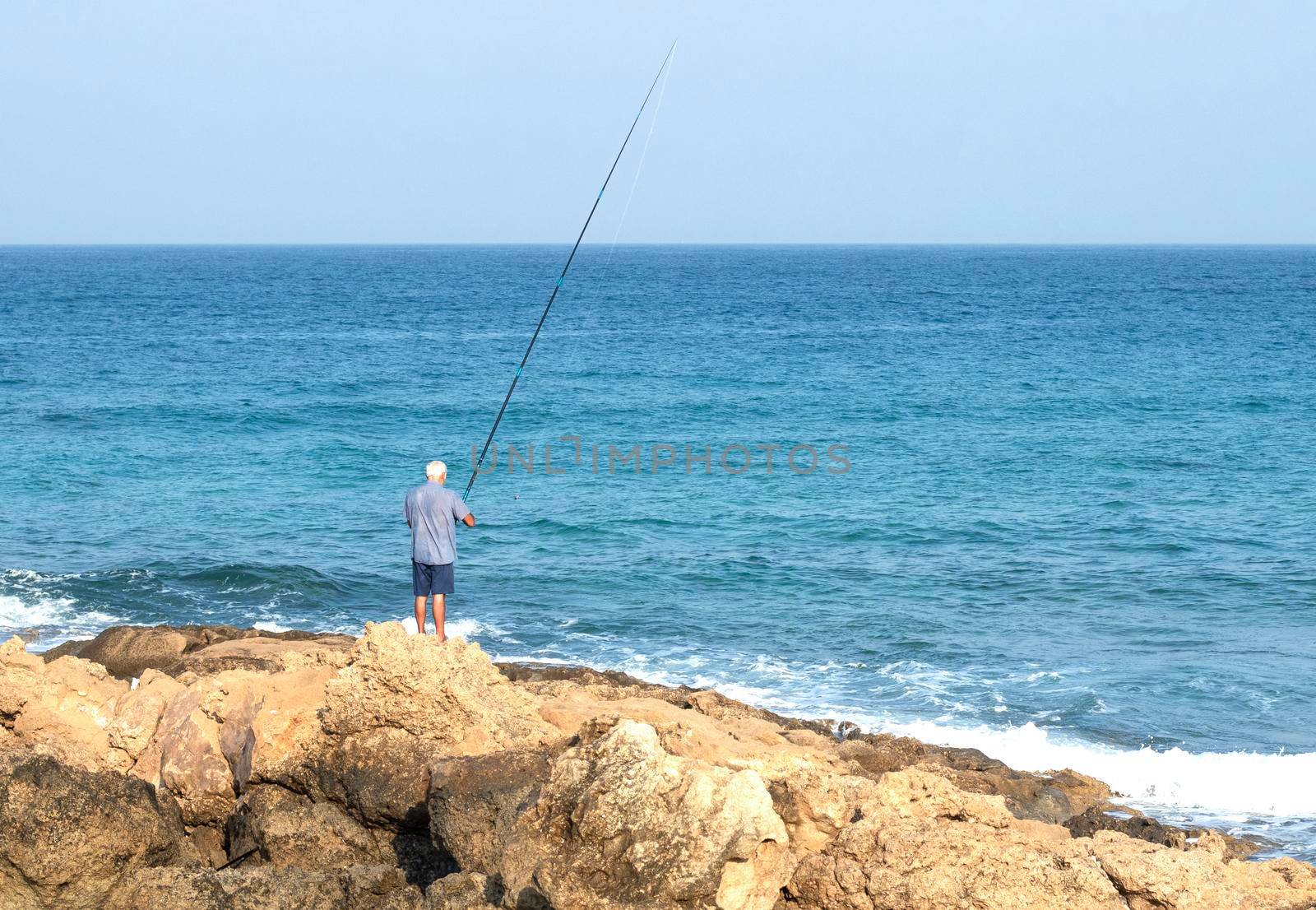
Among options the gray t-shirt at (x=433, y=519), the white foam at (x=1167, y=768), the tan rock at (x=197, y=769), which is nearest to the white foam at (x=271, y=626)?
the gray t-shirt at (x=433, y=519)

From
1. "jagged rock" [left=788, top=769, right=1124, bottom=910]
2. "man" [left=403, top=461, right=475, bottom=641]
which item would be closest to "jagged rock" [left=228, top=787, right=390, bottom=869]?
"jagged rock" [left=788, top=769, right=1124, bottom=910]

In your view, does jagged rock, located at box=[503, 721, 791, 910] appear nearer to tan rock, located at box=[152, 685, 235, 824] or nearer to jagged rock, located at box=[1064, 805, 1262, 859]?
tan rock, located at box=[152, 685, 235, 824]

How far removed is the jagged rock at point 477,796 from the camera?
5.00 meters

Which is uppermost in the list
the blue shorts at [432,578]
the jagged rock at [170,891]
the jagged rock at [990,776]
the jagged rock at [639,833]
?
the jagged rock at [639,833]

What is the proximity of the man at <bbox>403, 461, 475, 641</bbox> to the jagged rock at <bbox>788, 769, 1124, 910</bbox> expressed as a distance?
11.9ft

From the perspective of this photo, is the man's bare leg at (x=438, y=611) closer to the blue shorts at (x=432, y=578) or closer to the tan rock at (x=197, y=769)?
the blue shorts at (x=432, y=578)

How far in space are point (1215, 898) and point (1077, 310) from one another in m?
51.4

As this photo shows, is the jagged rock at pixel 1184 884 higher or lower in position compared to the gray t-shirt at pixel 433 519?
lower

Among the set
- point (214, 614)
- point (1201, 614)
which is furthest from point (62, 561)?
point (1201, 614)

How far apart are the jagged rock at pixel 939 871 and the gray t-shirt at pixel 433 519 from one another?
372 cm

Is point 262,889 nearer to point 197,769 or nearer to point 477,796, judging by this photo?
point 477,796

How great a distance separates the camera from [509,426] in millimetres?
25109

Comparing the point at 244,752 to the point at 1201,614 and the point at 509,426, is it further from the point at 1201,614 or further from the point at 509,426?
the point at 509,426

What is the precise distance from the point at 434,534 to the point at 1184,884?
4745 millimetres
